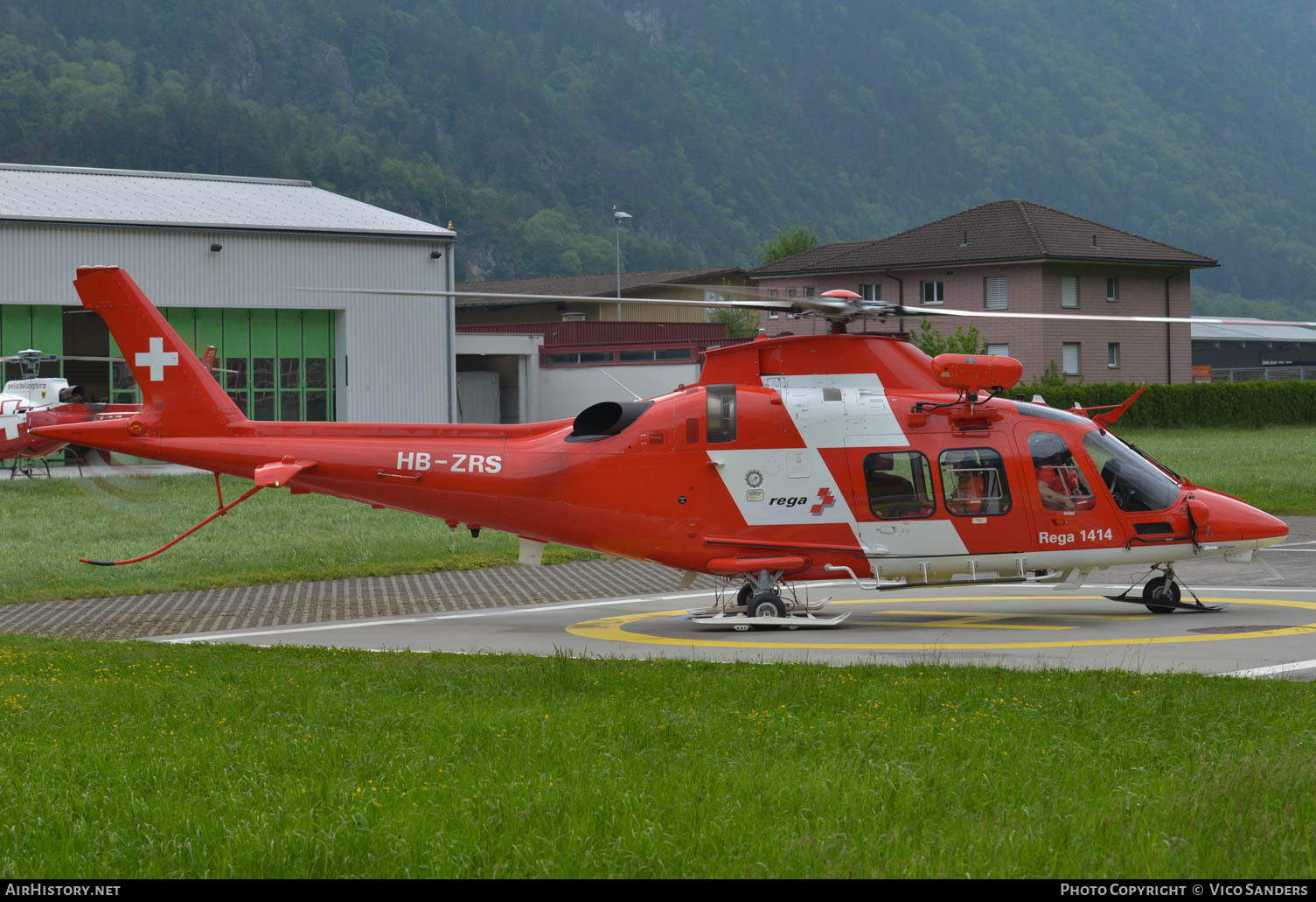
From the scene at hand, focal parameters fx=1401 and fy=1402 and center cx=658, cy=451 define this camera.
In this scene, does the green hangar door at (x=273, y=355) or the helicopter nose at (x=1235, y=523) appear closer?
the helicopter nose at (x=1235, y=523)

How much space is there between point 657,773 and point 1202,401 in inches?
2059

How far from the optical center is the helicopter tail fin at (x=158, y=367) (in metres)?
15.0

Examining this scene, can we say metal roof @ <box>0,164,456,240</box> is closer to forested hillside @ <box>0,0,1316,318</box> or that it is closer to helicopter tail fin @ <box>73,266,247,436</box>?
helicopter tail fin @ <box>73,266,247,436</box>

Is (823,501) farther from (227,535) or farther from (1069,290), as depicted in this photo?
(1069,290)

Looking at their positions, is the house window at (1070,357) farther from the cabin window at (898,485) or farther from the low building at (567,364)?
the cabin window at (898,485)

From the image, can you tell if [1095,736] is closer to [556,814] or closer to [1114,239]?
[556,814]

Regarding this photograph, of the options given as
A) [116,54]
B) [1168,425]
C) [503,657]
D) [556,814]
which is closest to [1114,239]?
[1168,425]

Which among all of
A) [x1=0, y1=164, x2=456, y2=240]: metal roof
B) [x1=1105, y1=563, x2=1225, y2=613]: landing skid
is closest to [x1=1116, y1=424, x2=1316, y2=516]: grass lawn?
[x1=1105, y1=563, x2=1225, y2=613]: landing skid

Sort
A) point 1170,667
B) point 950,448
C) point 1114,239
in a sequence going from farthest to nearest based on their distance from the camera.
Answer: point 1114,239
point 950,448
point 1170,667

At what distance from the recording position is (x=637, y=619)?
1573cm

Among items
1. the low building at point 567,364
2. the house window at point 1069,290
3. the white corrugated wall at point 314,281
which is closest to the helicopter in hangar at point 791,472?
the white corrugated wall at point 314,281

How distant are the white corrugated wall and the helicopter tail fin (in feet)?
76.5

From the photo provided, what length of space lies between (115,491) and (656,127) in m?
183

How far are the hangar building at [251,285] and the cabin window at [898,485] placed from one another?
27971 millimetres
